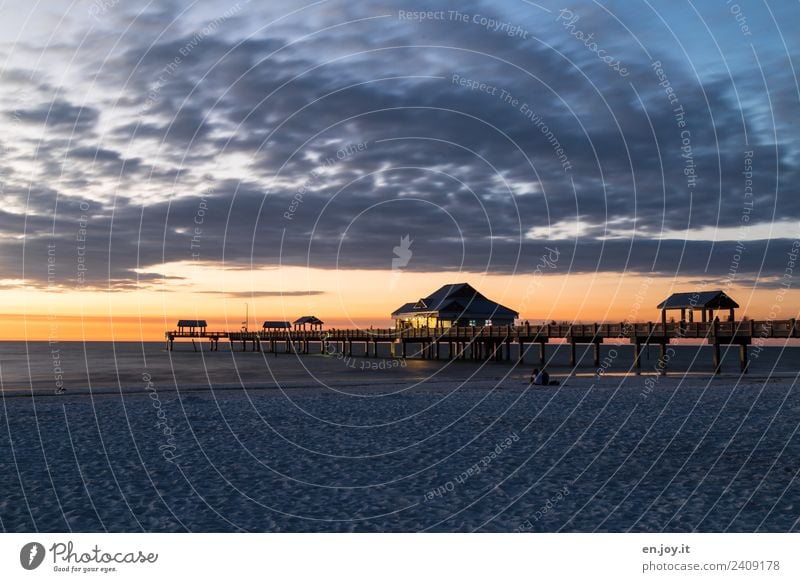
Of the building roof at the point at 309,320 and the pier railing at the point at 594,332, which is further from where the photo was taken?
the building roof at the point at 309,320

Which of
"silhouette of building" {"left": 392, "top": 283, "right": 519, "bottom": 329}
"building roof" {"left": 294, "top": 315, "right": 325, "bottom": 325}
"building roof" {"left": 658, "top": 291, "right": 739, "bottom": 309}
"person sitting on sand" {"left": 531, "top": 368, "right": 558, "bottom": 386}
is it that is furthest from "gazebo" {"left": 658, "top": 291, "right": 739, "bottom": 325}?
"building roof" {"left": 294, "top": 315, "right": 325, "bottom": 325}

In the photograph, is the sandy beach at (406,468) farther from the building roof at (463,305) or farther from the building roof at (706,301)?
the building roof at (463,305)

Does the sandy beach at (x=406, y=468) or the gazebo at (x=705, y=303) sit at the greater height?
the gazebo at (x=705, y=303)

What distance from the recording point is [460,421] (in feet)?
69.2

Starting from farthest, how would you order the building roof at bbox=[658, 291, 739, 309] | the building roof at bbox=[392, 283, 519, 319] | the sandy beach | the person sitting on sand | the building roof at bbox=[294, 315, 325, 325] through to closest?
1. the building roof at bbox=[294, 315, 325, 325]
2. the building roof at bbox=[392, 283, 519, 319]
3. the building roof at bbox=[658, 291, 739, 309]
4. the person sitting on sand
5. the sandy beach

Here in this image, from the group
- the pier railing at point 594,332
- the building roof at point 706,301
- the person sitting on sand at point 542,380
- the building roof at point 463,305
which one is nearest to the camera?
the person sitting on sand at point 542,380

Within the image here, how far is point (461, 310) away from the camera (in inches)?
2842

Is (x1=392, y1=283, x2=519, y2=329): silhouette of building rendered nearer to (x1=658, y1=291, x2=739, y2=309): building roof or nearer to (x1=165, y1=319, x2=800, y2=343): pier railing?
(x1=165, y1=319, x2=800, y2=343): pier railing

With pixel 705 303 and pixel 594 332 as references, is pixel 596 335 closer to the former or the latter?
pixel 594 332

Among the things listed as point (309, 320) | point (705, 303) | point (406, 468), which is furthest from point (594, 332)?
point (309, 320)

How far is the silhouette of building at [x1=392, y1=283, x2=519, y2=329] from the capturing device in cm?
7219

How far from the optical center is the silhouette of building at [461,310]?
7219 cm

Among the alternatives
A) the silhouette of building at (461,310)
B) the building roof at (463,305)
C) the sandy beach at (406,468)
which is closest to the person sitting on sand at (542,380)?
the sandy beach at (406,468)

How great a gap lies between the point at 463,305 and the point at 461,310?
2.12 feet
